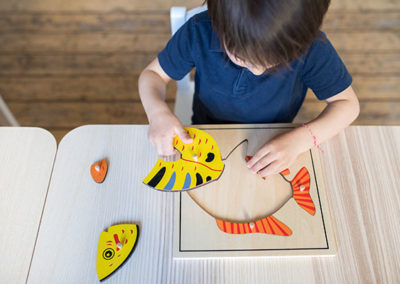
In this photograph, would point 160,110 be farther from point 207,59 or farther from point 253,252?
point 253,252

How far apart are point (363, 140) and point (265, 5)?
1.22 ft

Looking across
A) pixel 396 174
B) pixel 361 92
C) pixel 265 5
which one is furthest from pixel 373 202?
pixel 361 92

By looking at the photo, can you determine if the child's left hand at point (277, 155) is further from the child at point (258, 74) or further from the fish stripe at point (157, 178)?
the fish stripe at point (157, 178)

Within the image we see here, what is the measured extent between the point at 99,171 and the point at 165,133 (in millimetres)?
140

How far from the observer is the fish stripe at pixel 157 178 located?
59cm

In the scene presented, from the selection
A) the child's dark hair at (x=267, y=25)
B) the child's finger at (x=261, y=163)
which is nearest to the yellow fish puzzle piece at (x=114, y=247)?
the child's finger at (x=261, y=163)

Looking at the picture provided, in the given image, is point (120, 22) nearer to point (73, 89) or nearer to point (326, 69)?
point (73, 89)

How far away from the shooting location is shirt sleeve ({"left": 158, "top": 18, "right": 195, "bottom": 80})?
0.68 m

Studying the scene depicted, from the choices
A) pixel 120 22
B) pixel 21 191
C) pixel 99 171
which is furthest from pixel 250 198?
pixel 120 22

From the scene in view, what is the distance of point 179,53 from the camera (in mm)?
704

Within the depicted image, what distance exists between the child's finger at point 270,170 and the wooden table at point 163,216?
3.9 inches

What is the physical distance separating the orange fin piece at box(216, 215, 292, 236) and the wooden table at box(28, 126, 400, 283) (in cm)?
4

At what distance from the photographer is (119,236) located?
54cm

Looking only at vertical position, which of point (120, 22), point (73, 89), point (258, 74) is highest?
point (120, 22)
